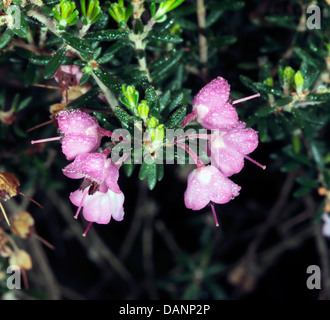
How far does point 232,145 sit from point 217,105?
0.17 m

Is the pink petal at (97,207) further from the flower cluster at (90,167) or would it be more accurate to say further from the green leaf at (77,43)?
the green leaf at (77,43)

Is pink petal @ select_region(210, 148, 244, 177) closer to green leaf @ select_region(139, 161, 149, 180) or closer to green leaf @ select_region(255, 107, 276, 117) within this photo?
green leaf @ select_region(139, 161, 149, 180)

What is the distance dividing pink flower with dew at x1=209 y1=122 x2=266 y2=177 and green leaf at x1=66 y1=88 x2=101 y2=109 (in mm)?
592

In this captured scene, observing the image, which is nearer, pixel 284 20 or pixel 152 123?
pixel 152 123

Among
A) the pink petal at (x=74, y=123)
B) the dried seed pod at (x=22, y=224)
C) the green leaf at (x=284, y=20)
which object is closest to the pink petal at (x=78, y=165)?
the pink petal at (x=74, y=123)

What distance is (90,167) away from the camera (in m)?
1.60

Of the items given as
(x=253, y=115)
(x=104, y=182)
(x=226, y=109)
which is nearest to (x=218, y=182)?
(x=226, y=109)

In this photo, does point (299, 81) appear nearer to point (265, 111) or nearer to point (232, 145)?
point (265, 111)

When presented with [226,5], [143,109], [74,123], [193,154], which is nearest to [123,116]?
[143,109]

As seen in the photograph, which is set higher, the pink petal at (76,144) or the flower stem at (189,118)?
the flower stem at (189,118)

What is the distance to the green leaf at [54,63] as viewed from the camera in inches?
71.3

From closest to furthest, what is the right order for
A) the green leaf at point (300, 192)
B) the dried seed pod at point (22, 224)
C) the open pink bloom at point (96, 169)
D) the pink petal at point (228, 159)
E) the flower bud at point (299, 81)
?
the open pink bloom at point (96, 169) → the pink petal at point (228, 159) → the flower bud at point (299, 81) → the dried seed pod at point (22, 224) → the green leaf at point (300, 192)
